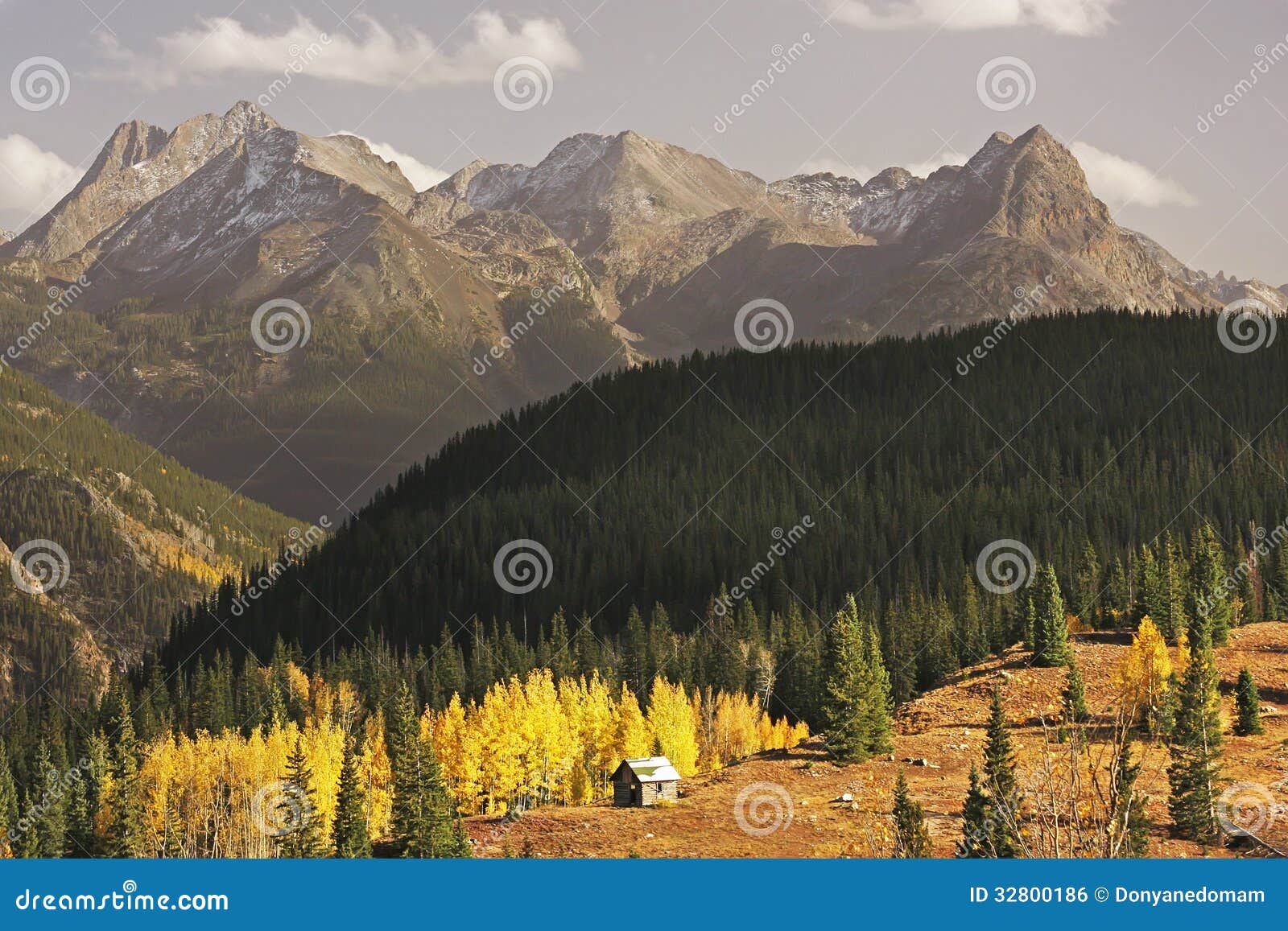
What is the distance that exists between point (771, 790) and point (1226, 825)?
22.1 meters

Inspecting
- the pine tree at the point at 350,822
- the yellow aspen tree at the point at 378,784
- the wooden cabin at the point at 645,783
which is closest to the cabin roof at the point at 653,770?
the wooden cabin at the point at 645,783

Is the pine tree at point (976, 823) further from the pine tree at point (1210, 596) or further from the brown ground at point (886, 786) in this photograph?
the pine tree at point (1210, 596)

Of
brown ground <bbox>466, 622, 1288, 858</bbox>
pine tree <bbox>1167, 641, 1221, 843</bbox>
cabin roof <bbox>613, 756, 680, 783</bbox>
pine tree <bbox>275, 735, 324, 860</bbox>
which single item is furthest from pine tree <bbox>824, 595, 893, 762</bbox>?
pine tree <bbox>275, 735, 324, 860</bbox>

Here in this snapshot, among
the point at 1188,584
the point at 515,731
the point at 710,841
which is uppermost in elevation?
the point at 1188,584

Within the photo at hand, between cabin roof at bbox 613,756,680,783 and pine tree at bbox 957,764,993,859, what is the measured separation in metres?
19.3

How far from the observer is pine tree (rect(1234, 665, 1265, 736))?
3095 inches

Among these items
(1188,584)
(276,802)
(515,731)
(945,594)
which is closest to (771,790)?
(515,731)

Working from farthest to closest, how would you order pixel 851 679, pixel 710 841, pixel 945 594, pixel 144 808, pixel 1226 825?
pixel 945 594 < pixel 144 808 < pixel 851 679 < pixel 710 841 < pixel 1226 825

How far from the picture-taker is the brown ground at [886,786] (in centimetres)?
6291

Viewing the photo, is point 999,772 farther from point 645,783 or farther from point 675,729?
point 675,729

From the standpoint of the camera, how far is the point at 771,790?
7400 cm

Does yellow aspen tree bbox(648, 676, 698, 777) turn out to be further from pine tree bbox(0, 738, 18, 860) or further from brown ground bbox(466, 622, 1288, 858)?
pine tree bbox(0, 738, 18, 860)

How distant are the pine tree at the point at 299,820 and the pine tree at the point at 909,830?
47163 millimetres

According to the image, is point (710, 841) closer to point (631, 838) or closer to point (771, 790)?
point (631, 838)
